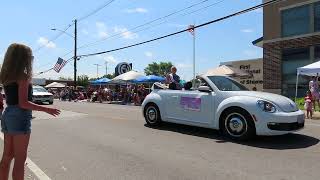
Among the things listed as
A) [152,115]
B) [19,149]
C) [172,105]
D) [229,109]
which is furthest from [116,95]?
[19,149]

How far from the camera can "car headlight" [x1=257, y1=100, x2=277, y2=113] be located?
9.37 m

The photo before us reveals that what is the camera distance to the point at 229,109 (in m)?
9.99

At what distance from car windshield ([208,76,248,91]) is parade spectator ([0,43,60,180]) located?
6.15 m

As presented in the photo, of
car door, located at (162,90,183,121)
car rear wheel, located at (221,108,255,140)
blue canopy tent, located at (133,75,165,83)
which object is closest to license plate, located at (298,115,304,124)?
car rear wheel, located at (221,108,255,140)

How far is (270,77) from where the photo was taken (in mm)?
30609

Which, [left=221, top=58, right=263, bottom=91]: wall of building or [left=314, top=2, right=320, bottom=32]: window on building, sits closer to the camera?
[left=314, top=2, right=320, bottom=32]: window on building

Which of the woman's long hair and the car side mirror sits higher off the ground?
the woman's long hair

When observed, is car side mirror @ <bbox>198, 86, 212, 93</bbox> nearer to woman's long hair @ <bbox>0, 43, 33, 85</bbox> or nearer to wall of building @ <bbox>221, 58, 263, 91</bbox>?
woman's long hair @ <bbox>0, 43, 33, 85</bbox>

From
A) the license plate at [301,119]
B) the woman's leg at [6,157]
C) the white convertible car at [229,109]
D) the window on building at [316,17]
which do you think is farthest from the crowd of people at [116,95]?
the woman's leg at [6,157]

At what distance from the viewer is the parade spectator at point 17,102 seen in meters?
4.76

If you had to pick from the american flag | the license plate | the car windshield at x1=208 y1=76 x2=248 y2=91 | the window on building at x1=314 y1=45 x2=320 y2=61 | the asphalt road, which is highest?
the american flag

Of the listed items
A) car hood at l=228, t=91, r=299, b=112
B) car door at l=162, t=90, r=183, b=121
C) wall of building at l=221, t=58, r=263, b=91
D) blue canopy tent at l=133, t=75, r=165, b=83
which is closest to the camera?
car hood at l=228, t=91, r=299, b=112

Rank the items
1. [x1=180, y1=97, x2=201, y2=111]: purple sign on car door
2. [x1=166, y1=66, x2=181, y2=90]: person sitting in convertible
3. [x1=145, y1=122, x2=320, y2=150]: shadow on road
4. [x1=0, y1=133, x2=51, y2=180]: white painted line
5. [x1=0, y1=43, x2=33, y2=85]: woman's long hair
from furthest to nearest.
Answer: [x1=166, y1=66, x2=181, y2=90]: person sitting in convertible < [x1=180, y1=97, x2=201, y2=111]: purple sign on car door < [x1=145, y1=122, x2=320, y2=150]: shadow on road < [x1=0, y1=133, x2=51, y2=180]: white painted line < [x1=0, y1=43, x2=33, y2=85]: woman's long hair

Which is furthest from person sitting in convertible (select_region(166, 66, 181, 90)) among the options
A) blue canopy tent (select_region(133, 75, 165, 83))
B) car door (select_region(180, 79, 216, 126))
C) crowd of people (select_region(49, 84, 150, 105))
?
blue canopy tent (select_region(133, 75, 165, 83))
